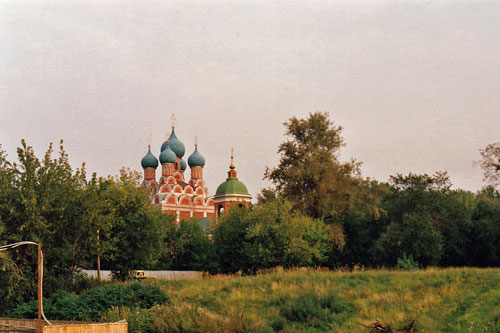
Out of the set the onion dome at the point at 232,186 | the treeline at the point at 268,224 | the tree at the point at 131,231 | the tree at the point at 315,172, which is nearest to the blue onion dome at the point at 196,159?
the onion dome at the point at 232,186

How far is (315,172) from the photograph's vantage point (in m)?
44.9

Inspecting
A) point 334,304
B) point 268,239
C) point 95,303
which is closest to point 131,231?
point 268,239

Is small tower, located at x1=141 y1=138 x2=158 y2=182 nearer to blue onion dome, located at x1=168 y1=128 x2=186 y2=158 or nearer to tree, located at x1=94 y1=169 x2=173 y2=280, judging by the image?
blue onion dome, located at x1=168 y1=128 x2=186 y2=158

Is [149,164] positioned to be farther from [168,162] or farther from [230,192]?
[230,192]

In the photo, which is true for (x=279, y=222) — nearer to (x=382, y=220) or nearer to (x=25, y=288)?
(x=382, y=220)

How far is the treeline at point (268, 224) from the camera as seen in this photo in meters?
28.6

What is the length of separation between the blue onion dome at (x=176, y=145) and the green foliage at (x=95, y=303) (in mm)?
80724

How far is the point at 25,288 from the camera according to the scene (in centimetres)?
2697

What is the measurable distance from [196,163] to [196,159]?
746mm

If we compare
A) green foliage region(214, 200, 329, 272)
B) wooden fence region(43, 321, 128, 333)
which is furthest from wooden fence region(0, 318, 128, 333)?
green foliage region(214, 200, 329, 272)

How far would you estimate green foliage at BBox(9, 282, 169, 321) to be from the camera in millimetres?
23609

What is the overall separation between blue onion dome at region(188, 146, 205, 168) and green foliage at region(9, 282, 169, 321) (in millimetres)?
81697

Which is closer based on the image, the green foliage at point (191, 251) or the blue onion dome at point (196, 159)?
the green foliage at point (191, 251)

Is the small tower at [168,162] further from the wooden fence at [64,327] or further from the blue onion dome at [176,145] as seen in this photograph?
the wooden fence at [64,327]
